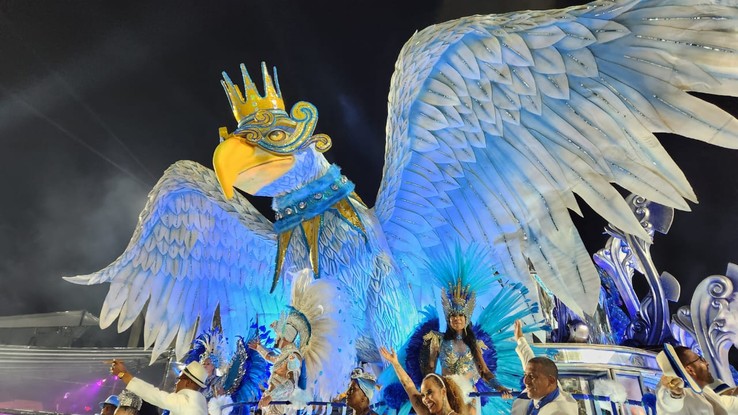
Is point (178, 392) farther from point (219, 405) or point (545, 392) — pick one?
point (545, 392)

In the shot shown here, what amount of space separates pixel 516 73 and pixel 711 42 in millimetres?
730

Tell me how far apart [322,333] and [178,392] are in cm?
84

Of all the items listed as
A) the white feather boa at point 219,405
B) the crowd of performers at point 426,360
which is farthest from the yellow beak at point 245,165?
the white feather boa at point 219,405

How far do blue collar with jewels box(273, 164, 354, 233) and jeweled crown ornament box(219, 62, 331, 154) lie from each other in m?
0.24

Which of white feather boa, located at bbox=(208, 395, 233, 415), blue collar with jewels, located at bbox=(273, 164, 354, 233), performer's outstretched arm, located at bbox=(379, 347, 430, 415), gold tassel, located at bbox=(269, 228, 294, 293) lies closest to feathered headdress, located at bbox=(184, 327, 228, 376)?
white feather boa, located at bbox=(208, 395, 233, 415)

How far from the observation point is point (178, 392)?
2539 mm

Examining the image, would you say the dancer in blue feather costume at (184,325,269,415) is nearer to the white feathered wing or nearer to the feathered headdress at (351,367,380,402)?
the feathered headdress at (351,367,380,402)

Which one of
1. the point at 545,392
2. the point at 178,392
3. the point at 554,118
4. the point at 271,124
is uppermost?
the point at 271,124

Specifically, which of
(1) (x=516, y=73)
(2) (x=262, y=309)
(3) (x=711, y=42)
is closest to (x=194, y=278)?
(2) (x=262, y=309)

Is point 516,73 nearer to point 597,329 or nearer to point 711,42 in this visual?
point 711,42

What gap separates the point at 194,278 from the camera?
3.83 m

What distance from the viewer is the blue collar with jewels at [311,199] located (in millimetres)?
3199

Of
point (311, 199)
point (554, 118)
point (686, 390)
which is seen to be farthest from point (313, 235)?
point (686, 390)

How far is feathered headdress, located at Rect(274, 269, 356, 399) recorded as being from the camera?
2.78 m
